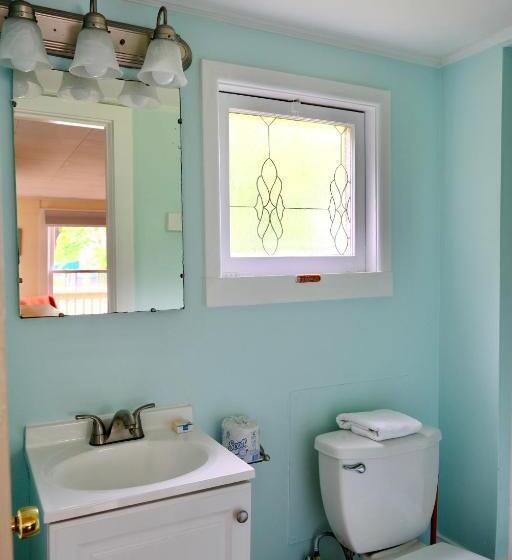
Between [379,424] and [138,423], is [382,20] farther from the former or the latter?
[138,423]

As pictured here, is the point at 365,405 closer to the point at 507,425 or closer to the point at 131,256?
the point at 507,425

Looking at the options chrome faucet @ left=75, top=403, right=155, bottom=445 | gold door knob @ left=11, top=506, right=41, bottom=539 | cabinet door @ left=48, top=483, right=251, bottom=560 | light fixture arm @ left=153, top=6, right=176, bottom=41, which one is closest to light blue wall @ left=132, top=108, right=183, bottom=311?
light fixture arm @ left=153, top=6, right=176, bottom=41

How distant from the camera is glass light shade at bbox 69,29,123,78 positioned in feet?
4.91

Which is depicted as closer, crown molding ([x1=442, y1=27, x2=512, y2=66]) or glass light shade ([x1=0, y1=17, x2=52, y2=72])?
glass light shade ([x1=0, y1=17, x2=52, y2=72])

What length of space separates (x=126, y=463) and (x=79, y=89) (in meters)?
1.12

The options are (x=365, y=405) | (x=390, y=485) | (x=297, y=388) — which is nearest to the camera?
(x=390, y=485)

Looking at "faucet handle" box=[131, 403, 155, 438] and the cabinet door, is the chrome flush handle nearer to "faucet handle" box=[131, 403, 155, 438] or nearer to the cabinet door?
the cabinet door

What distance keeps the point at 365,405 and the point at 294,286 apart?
590 mm

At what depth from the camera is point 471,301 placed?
2.20 metres

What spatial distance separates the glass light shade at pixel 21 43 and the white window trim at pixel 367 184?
1.81ft

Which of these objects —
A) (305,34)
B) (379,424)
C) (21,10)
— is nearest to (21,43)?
(21,10)

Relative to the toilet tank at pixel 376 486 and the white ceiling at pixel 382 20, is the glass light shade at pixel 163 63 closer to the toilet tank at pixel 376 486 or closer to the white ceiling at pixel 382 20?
the white ceiling at pixel 382 20

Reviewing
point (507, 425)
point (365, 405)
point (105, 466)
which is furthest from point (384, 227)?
point (105, 466)

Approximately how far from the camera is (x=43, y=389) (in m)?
1.63
